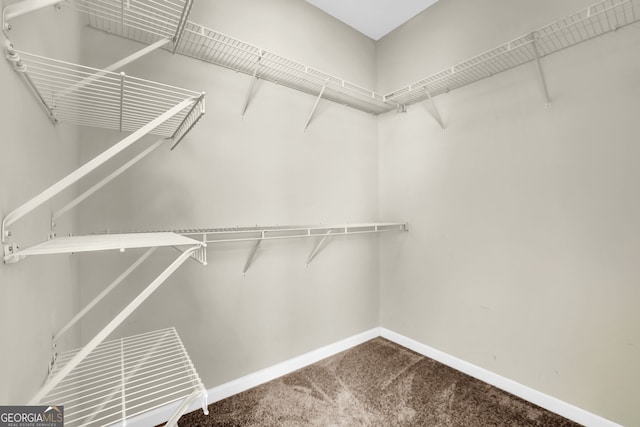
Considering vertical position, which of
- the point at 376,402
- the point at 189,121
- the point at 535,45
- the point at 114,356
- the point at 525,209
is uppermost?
the point at 535,45

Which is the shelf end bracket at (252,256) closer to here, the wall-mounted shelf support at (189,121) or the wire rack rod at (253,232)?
the wire rack rod at (253,232)

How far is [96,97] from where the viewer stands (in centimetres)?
104

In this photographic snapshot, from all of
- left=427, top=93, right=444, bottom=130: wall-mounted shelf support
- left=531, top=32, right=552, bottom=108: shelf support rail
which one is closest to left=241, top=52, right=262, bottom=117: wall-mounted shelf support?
left=427, top=93, right=444, bottom=130: wall-mounted shelf support

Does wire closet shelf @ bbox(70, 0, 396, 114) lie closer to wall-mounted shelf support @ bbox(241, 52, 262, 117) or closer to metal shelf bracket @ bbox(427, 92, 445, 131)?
wall-mounted shelf support @ bbox(241, 52, 262, 117)

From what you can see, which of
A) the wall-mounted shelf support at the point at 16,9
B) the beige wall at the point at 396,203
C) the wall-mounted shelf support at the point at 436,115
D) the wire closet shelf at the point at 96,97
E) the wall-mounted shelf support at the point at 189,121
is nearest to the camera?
the wall-mounted shelf support at the point at 16,9

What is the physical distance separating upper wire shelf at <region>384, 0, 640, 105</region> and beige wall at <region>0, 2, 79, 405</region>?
1901mm

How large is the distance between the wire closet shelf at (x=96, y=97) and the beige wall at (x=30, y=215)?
0.04 metres

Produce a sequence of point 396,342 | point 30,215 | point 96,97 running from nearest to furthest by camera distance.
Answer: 1. point 30,215
2. point 96,97
3. point 396,342

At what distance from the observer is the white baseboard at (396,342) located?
1518mm

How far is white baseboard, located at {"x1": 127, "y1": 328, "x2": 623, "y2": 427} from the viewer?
1518 mm

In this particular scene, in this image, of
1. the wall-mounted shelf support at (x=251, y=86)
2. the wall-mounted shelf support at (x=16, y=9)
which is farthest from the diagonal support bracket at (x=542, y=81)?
the wall-mounted shelf support at (x=16, y=9)

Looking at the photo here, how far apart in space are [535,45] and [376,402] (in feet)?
7.31

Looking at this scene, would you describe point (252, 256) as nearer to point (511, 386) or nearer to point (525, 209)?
point (525, 209)

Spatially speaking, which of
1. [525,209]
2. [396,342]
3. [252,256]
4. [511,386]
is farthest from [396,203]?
[511,386]
